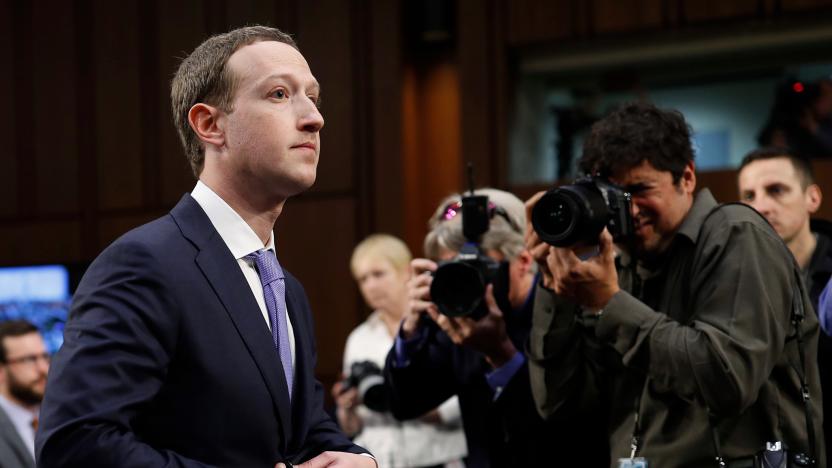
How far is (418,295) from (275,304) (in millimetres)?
972

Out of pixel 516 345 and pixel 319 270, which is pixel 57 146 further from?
pixel 516 345

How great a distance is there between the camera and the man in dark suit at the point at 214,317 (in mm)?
1180

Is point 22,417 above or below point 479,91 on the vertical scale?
below

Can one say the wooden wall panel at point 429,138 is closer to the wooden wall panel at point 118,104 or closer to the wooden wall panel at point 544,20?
the wooden wall panel at point 544,20

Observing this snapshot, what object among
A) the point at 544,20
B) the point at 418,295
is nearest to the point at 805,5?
the point at 544,20

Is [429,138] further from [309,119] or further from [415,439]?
[309,119]

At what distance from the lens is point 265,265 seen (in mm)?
1438

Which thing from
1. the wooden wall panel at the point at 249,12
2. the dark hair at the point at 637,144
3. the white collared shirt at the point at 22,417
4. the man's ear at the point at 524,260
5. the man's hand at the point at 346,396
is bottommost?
the white collared shirt at the point at 22,417

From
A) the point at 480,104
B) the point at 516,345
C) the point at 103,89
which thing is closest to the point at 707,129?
the point at 480,104

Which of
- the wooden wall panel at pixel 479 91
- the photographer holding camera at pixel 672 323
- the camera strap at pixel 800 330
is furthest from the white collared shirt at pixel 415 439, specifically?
the wooden wall panel at pixel 479 91

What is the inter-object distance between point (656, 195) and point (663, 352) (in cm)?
36

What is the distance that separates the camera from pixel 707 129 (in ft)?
15.9

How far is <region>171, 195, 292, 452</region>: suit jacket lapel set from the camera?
1313mm

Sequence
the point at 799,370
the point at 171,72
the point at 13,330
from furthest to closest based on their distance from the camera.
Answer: the point at 171,72, the point at 13,330, the point at 799,370
